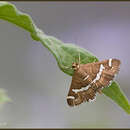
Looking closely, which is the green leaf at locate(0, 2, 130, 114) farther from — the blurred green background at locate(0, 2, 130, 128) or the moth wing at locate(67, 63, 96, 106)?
the blurred green background at locate(0, 2, 130, 128)

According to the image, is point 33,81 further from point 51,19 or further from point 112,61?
point 112,61

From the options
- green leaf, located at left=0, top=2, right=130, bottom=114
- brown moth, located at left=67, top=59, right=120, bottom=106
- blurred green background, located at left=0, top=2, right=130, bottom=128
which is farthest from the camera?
blurred green background, located at left=0, top=2, right=130, bottom=128

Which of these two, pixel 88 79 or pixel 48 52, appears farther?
pixel 48 52

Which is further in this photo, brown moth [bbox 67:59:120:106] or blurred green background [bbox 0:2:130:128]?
blurred green background [bbox 0:2:130:128]

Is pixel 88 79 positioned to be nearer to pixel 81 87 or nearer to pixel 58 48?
pixel 81 87

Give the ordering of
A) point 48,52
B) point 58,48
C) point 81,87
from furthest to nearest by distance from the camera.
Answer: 1. point 48,52
2. point 81,87
3. point 58,48

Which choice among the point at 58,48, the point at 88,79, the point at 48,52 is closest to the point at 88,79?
the point at 88,79

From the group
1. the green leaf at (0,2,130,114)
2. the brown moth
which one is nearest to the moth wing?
the brown moth
